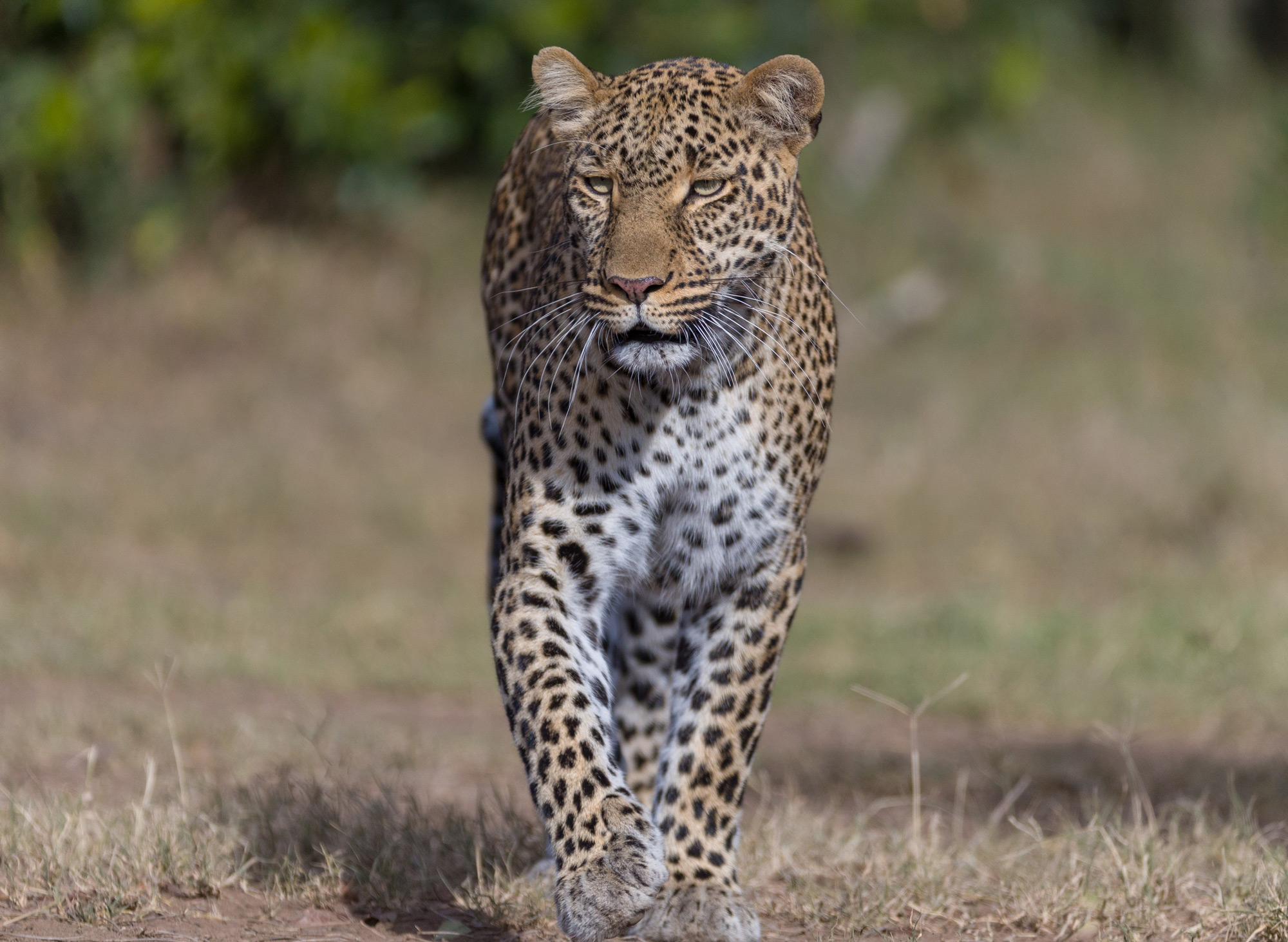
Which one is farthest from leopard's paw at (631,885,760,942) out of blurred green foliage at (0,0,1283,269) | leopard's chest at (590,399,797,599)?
blurred green foliage at (0,0,1283,269)

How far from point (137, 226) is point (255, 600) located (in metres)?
5.78

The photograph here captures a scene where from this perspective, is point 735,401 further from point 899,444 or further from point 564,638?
point 899,444

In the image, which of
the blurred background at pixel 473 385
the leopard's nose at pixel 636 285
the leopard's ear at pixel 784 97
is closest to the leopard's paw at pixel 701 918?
the leopard's nose at pixel 636 285

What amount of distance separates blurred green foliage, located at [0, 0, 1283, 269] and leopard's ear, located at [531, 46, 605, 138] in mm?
10227

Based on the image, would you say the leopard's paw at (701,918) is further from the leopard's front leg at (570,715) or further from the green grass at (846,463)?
the green grass at (846,463)

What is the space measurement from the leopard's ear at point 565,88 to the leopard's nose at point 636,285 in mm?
604

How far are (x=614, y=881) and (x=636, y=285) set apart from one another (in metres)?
1.36

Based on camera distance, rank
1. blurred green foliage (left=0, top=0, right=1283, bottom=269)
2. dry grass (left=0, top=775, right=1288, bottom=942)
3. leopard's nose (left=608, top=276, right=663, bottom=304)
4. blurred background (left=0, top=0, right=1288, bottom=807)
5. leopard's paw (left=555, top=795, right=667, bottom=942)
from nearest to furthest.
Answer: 1. leopard's paw (left=555, top=795, right=667, bottom=942)
2. leopard's nose (left=608, top=276, right=663, bottom=304)
3. dry grass (left=0, top=775, right=1288, bottom=942)
4. blurred background (left=0, top=0, right=1288, bottom=807)
5. blurred green foliage (left=0, top=0, right=1283, bottom=269)

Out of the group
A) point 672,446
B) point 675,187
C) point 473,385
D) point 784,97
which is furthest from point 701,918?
point 473,385

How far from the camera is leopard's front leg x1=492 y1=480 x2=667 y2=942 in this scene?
380 cm

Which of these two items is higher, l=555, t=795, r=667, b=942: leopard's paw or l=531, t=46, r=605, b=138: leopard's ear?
l=531, t=46, r=605, b=138: leopard's ear

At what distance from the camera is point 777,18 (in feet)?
56.2

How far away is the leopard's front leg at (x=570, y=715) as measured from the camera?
3.80 meters

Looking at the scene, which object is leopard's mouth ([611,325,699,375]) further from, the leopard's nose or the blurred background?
the blurred background
